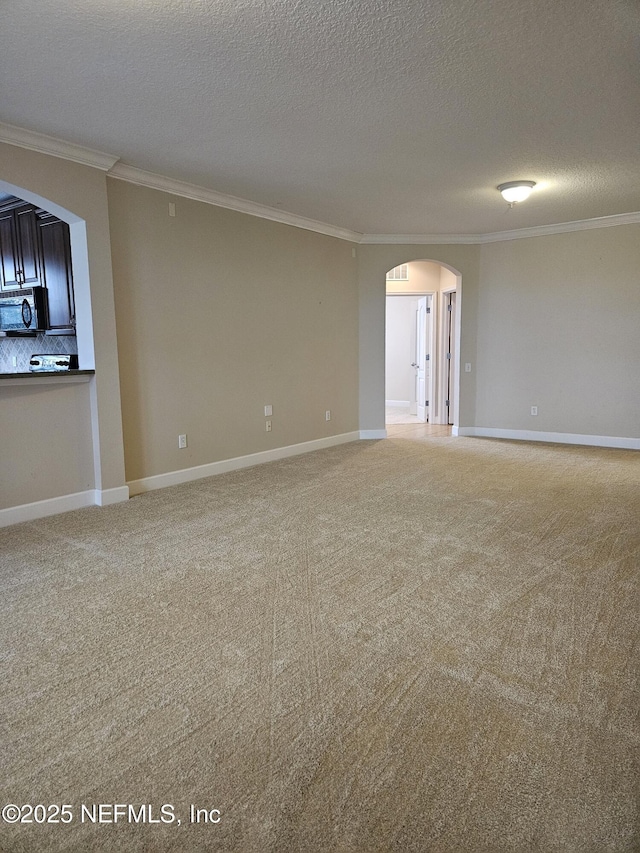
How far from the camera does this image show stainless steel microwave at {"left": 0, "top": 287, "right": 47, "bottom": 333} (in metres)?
5.03

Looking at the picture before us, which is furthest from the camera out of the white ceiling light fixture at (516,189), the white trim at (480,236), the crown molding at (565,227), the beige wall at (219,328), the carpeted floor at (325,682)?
the white trim at (480,236)

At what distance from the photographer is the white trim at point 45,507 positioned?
12.5ft

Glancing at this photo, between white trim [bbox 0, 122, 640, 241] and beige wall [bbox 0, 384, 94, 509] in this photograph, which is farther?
beige wall [bbox 0, 384, 94, 509]

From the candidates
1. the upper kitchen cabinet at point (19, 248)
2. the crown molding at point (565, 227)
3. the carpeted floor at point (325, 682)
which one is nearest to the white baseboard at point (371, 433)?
the crown molding at point (565, 227)

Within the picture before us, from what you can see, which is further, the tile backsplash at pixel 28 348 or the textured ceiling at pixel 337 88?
the tile backsplash at pixel 28 348

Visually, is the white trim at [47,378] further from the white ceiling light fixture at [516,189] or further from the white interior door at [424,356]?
the white interior door at [424,356]

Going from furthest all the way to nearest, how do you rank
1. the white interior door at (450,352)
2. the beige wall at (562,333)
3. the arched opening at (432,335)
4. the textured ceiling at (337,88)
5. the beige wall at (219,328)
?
the arched opening at (432,335) < the white interior door at (450,352) < the beige wall at (562,333) < the beige wall at (219,328) < the textured ceiling at (337,88)

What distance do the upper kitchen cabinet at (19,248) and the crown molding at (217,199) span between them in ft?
4.21

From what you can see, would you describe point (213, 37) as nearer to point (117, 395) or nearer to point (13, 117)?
point (13, 117)

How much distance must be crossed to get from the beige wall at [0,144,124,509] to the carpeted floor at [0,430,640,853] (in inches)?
17.0

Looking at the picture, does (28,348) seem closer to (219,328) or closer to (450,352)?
(219,328)

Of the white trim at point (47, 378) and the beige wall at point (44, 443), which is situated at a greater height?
the white trim at point (47, 378)

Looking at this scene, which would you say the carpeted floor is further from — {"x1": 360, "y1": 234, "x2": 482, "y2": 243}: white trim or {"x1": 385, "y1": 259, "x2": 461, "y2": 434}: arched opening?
{"x1": 385, "y1": 259, "x2": 461, "y2": 434}: arched opening

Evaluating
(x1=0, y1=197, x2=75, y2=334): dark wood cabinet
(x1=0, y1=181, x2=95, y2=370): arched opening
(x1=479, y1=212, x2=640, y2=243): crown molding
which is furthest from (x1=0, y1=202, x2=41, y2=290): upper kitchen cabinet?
(x1=479, y1=212, x2=640, y2=243): crown molding
